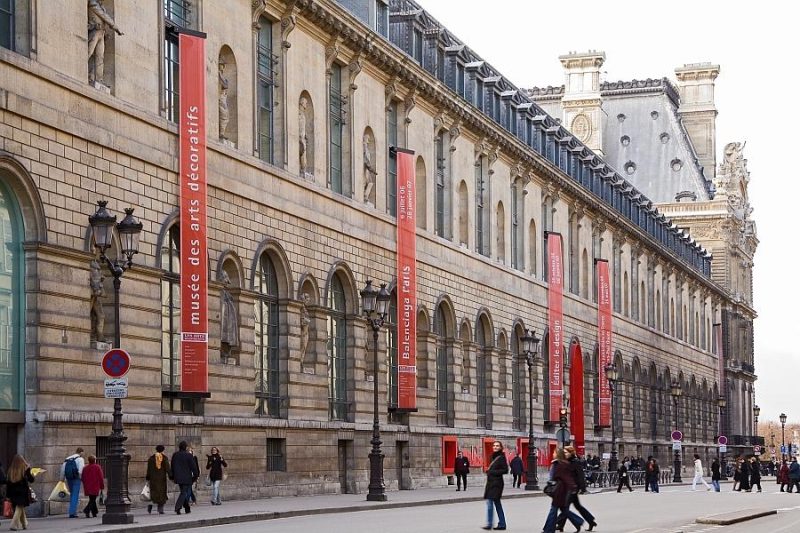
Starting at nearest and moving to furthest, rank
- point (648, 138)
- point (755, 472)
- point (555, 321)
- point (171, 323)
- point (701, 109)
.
→ point (171, 323) → point (755, 472) → point (555, 321) → point (648, 138) → point (701, 109)

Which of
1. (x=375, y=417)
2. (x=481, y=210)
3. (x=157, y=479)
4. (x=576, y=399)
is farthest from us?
(x=576, y=399)

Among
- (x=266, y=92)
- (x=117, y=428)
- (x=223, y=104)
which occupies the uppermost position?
(x=266, y=92)

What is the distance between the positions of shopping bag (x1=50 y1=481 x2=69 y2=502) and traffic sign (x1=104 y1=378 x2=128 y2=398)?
10.8ft

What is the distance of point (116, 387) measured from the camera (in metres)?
30.0

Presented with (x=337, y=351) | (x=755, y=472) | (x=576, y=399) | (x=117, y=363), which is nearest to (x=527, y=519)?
(x=117, y=363)

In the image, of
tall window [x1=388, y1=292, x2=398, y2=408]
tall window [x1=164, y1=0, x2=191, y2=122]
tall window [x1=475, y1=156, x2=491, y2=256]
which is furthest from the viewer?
tall window [x1=475, y1=156, x2=491, y2=256]

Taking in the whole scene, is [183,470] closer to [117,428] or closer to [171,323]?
[171,323]

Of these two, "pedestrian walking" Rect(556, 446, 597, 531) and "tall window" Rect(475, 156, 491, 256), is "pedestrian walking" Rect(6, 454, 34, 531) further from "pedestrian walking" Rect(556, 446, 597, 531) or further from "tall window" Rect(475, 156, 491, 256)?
"tall window" Rect(475, 156, 491, 256)

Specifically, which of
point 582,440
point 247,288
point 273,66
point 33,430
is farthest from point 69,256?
point 582,440

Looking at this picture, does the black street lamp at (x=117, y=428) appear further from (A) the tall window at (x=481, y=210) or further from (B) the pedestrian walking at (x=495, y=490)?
(A) the tall window at (x=481, y=210)

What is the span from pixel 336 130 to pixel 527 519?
19309mm

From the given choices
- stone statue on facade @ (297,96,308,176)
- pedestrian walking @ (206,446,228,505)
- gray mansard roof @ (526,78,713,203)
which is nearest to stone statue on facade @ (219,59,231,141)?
stone statue on facade @ (297,96,308,176)

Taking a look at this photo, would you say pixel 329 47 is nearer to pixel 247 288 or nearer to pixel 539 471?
pixel 247 288

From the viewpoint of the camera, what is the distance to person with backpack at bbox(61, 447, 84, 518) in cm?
3250
